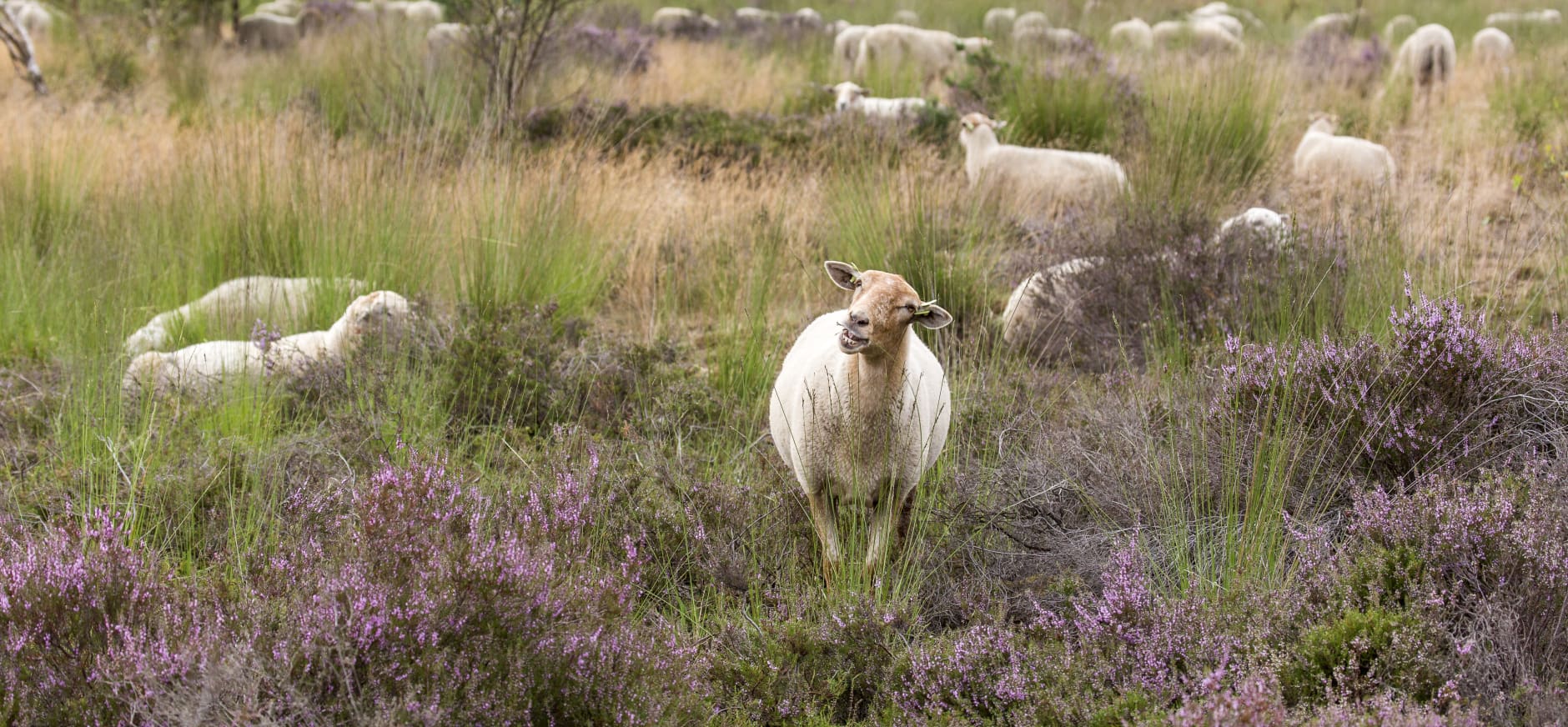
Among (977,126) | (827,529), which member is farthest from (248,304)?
(977,126)

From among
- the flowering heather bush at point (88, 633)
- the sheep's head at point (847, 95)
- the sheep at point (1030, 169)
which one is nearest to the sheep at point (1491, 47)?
the sheep's head at point (847, 95)

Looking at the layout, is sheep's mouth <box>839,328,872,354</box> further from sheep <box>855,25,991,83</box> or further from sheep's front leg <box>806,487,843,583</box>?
sheep <box>855,25,991,83</box>

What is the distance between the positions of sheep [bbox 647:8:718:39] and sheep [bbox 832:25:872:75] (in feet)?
11.0

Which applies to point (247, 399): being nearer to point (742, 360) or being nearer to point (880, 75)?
point (742, 360)

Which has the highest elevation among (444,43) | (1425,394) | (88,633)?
(444,43)

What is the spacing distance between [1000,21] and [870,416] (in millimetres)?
17043

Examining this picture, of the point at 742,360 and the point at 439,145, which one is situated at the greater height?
the point at 439,145

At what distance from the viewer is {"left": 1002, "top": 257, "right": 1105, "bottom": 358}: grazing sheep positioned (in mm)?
5594

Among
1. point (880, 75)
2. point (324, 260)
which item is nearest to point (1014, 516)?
point (324, 260)

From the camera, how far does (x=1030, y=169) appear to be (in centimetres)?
809

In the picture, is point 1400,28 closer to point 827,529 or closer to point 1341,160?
point 1341,160

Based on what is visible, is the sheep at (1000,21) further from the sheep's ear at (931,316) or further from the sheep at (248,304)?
the sheep's ear at (931,316)

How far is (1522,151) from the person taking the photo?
26.5ft

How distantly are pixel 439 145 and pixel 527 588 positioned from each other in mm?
4838
